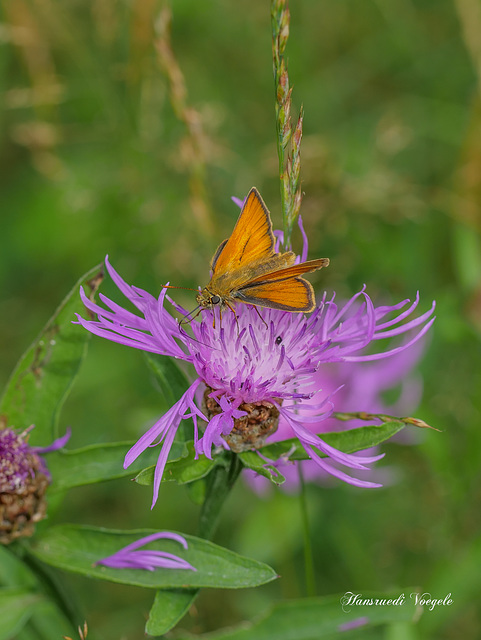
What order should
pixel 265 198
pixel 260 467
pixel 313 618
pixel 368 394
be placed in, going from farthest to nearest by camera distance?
1. pixel 265 198
2. pixel 368 394
3. pixel 313 618
4. pixel 260 467

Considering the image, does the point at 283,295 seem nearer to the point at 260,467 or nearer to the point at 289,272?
the point at 289,272

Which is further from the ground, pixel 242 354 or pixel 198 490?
pixel 242 354

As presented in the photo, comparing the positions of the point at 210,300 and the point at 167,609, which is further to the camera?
the point at 210,300

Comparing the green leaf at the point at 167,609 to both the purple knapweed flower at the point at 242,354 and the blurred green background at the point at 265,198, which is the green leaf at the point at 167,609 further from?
the blurred green background at the point at 265,198

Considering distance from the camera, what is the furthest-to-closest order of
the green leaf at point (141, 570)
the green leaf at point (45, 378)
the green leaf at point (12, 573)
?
the green leaf at point (12, 573), the green leaf at point (45, 378), the green leaf at point (141, 570)

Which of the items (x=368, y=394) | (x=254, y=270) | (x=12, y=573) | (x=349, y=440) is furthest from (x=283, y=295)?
(x=368, y=394)

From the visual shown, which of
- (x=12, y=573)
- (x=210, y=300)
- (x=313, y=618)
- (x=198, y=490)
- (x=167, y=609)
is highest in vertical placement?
(x=210, y=300)

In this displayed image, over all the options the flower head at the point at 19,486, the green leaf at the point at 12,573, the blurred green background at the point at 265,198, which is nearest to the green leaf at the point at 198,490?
the flower head at the point at 19,486
